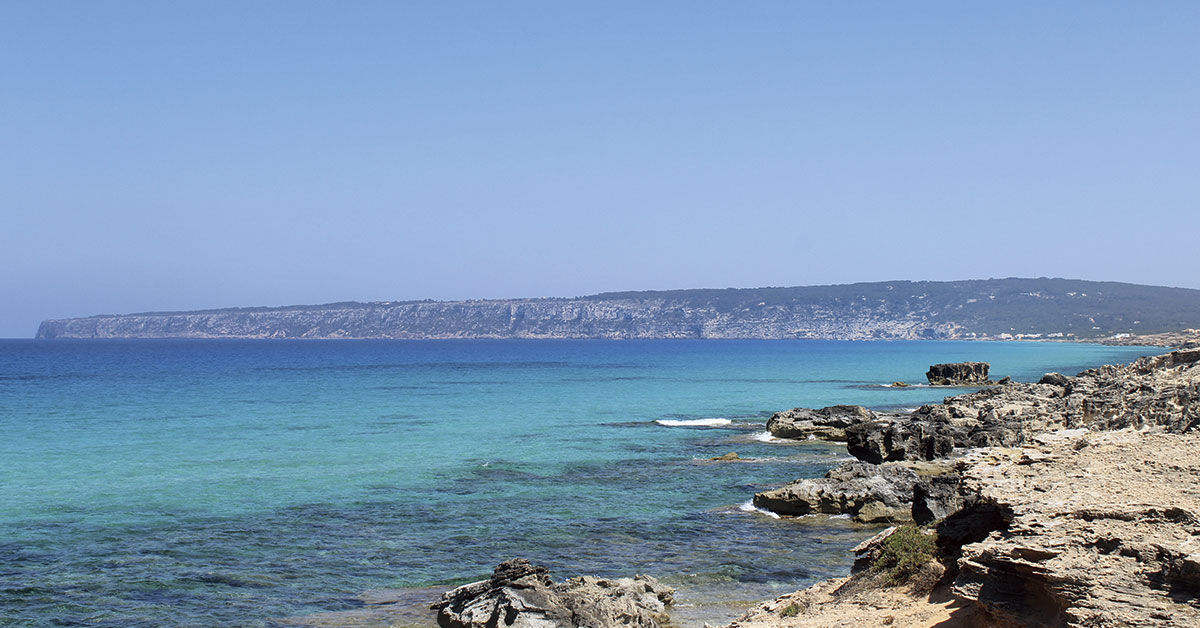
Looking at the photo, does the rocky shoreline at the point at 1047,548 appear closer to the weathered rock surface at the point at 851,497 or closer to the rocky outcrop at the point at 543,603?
the rocky outcrop at the point at 543,603

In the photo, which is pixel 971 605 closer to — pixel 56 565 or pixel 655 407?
pixel 56 565

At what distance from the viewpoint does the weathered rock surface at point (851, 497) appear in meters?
22.5

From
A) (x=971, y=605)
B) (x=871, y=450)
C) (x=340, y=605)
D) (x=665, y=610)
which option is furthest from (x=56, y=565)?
(x=871, y=450)

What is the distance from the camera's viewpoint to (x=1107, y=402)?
33031 millimetres

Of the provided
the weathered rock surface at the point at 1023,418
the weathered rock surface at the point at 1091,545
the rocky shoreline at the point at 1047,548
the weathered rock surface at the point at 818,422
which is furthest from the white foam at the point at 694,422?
the weathered rock surface at the point at 1091,545

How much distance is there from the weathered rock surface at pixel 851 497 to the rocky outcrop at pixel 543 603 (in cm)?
828

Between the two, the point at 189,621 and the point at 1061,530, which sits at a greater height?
the point at 1061,530

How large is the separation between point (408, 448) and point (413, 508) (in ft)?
43.7

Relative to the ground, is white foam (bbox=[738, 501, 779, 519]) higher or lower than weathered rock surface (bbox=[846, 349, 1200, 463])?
lower

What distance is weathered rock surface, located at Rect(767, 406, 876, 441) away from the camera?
39.3 meters

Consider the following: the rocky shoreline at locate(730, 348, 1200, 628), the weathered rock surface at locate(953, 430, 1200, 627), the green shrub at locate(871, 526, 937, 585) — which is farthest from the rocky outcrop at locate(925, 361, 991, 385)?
the weathered rock surface at locate(953, 430, 1200, 627)

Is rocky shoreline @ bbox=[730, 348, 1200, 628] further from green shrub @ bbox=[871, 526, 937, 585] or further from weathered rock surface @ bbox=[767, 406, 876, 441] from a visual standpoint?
weathered rock surface @ bbox=[767, 406, 876, 441]

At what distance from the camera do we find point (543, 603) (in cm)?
1404

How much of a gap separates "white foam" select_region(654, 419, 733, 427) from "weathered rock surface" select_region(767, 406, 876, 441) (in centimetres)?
543
